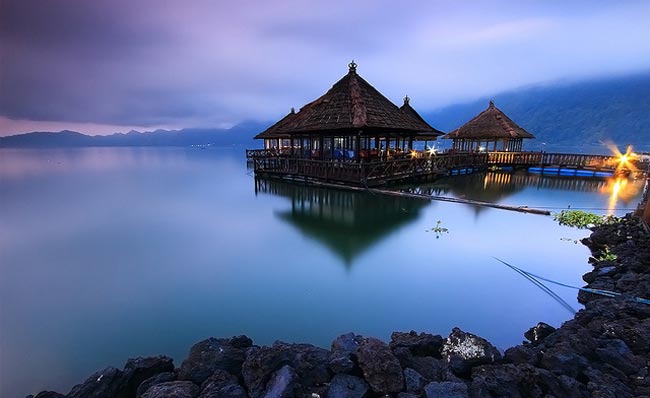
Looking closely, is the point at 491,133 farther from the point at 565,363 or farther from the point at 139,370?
the point at 139,370

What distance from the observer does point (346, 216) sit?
1288cm

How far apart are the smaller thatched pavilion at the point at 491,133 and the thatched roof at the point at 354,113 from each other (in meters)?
11.4

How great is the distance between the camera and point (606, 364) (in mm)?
3598

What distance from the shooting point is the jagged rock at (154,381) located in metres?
3.34

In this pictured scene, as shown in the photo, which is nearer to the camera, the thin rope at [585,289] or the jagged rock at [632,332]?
the jagged rock at [632,332]

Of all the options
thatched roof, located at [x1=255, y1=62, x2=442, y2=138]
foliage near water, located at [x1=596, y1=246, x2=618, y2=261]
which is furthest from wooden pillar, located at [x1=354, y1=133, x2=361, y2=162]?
foliage near water, located at [x1=596, y1=246, x2=618, y2=261]

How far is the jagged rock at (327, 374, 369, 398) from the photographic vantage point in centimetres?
317

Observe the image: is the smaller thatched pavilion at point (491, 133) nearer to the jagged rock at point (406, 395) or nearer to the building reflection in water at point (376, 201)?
the building reflection in water at point (376, 201)

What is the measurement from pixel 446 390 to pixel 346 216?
9891mm

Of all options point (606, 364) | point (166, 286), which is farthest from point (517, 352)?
point (166, 286)

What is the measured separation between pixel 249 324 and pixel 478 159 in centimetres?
2773

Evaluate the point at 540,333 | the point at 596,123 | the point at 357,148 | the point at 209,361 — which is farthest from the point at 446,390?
the point at 596,123

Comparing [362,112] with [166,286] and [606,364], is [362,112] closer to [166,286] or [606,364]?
[166,286]

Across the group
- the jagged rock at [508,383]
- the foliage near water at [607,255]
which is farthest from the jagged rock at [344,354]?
the foliage near water at [607,255]
